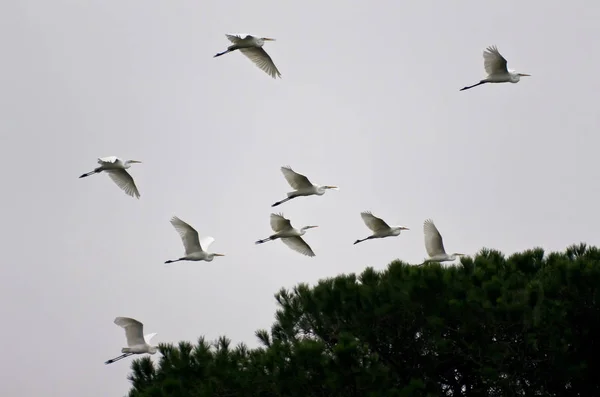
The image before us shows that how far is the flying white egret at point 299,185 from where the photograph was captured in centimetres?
2397

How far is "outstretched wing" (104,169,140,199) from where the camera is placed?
80.9 ft

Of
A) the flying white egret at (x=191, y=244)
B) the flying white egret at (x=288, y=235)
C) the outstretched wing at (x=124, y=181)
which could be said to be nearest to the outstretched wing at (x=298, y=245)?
the flying white egret at (x=288, y=235)

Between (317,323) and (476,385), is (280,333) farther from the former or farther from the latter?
(476,385)

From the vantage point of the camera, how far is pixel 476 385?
Result: 19.2 m

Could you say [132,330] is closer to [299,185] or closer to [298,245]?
[299,185]

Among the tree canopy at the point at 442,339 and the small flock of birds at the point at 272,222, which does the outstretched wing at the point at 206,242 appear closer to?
the small flock of birds at the point at 272,222

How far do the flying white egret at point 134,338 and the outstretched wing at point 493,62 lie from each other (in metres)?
8.09

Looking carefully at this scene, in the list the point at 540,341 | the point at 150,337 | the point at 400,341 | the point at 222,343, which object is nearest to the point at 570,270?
the point at 540,341

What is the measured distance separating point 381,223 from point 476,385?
22.6 ft

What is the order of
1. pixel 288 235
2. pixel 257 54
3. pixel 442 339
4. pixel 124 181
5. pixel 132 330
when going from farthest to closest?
pixel 288 235
pixel 124 181
pixel 257 54
pixel 132 330
pixel 442 339

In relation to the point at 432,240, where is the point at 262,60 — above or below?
above

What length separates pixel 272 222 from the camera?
25969mm

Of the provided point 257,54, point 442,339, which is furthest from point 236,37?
point 442,339

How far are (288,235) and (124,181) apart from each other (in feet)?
12.2
